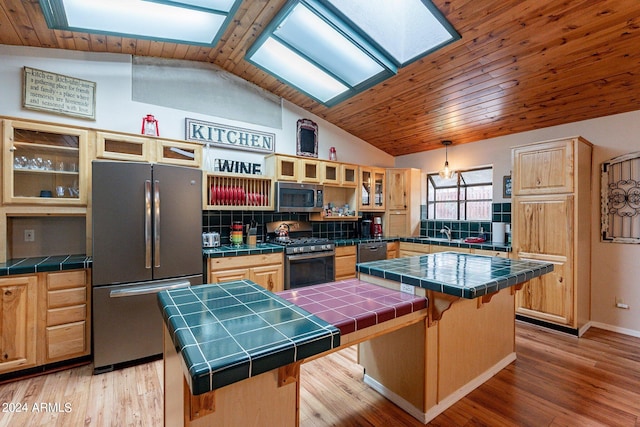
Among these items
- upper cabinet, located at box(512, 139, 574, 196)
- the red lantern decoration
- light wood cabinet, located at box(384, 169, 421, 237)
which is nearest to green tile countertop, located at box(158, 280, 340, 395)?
the red lantern decoration

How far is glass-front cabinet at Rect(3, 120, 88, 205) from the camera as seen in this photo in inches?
97.0

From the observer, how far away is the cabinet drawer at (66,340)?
2.43m

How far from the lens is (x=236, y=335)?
1.04m

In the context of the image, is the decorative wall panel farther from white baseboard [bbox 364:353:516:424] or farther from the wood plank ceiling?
white baseboard [bbox 364:353:516:424]

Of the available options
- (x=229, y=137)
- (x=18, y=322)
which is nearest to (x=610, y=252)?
(x=229, y=137)

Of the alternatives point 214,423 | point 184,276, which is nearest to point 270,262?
point 184,276

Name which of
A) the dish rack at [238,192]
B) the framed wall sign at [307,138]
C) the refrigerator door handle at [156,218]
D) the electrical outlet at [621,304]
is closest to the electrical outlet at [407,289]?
the refrigerator door handle at [156,218]

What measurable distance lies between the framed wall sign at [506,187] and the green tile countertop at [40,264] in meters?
4.87

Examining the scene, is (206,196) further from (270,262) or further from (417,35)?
(417,35)

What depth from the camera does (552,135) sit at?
368cm

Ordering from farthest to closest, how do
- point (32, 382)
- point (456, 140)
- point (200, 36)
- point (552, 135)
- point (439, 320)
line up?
point (456, 140), point (552, 135), point (200, 36), point (32, 382), point (439, 320)

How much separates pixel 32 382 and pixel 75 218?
145cm

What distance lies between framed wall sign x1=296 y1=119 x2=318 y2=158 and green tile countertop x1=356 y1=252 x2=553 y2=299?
261 centimetres

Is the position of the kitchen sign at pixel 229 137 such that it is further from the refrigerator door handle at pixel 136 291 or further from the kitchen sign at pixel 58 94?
the refrigerator door handle at pixel 136 291
